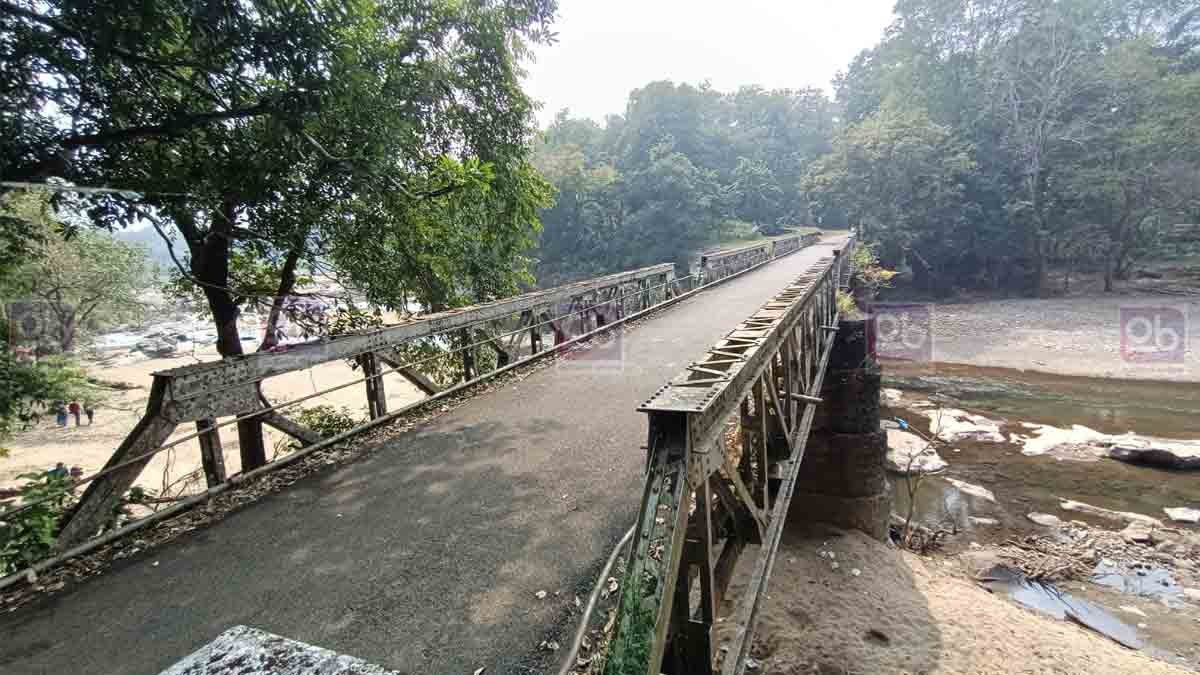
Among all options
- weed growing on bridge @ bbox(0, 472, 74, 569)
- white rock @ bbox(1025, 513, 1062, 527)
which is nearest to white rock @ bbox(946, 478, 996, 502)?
white rock @ bbox(1025, 513, 1062, 527)

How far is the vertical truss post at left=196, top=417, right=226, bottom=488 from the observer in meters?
4.11

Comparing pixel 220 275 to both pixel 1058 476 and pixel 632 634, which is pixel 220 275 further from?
pixel 1058 476

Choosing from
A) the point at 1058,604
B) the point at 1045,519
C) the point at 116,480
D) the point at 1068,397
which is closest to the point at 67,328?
the point at 116,480

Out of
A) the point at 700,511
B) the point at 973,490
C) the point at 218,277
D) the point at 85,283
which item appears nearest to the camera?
the point at 700,511

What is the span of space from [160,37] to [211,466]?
386 centimetres

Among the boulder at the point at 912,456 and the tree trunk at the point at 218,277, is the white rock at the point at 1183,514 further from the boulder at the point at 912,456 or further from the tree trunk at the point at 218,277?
the tree trunk at the point at 218,277

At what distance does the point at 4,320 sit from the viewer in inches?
362

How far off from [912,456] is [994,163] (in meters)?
34.9

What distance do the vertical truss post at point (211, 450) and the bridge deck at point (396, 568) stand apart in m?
0.47

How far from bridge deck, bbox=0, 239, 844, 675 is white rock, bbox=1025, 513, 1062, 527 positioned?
10251 mm

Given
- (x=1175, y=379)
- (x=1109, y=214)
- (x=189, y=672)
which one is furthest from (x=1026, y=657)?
(x=1109, y=214)

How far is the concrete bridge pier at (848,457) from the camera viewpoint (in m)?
9.45

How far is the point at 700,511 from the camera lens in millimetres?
2793

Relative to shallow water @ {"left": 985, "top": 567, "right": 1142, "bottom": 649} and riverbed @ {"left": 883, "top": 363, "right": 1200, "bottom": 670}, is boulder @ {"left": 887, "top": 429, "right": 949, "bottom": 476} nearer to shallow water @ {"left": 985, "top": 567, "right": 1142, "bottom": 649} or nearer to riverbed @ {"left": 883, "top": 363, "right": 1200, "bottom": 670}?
riverbed @ {"left": 883, "top": 363, "right": 1200, "bottom": 670}
